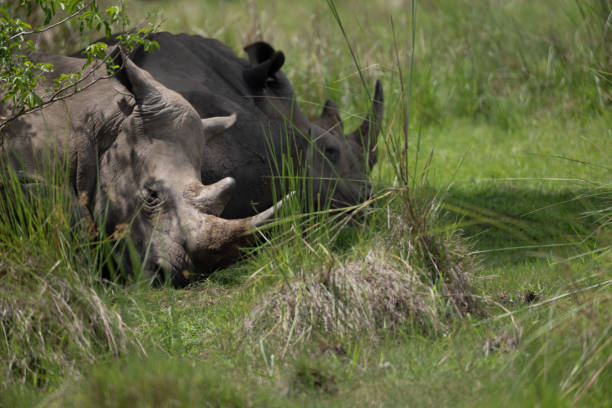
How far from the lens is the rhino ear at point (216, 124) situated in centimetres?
561

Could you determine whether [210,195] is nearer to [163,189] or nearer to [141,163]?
[163,189]

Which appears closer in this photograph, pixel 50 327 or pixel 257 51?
pixel 50 327

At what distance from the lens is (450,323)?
4.12m

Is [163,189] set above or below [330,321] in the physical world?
above

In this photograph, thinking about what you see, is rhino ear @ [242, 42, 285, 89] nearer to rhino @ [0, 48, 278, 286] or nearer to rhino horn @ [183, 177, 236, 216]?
rhino @ [0, 48, 278, 286]

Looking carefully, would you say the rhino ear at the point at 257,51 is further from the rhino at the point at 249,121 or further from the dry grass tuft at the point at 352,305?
the dry grass tuft at the point at 352,305

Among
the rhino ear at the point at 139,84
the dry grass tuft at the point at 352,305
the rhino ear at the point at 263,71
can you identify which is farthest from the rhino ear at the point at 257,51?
Result: the dry grass tuft at the point at 352,305

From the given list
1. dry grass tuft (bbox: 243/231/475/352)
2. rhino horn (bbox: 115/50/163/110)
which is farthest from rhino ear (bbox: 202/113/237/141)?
dry grass tuft (bbox: 243/231/475/352)

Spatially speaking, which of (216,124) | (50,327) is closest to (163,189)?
(216,124)

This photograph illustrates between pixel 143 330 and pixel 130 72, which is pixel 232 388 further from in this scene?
pixel 130 72

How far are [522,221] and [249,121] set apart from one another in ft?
6.71

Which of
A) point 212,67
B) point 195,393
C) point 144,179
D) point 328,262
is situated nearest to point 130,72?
point 144,179

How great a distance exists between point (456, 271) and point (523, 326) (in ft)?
2.15

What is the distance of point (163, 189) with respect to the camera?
16.2 feet
